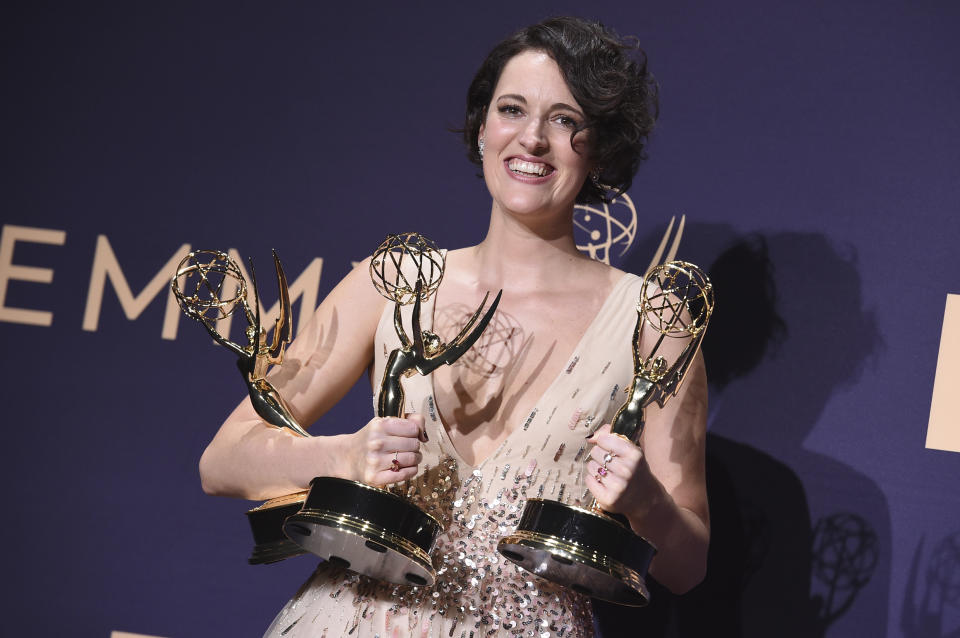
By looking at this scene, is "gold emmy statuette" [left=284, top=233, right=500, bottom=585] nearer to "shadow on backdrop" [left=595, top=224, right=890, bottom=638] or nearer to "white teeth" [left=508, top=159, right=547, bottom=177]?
"white teeth" [left=508, top=159, right=547, bottom=177]

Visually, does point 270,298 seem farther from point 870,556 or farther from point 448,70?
point 870,556

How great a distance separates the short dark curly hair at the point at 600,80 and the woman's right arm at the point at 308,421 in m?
0.38

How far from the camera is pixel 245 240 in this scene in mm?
2062

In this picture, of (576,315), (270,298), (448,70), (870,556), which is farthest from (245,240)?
(870,556)

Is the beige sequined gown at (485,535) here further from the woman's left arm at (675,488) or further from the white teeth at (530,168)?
the white teeth at (530,168)

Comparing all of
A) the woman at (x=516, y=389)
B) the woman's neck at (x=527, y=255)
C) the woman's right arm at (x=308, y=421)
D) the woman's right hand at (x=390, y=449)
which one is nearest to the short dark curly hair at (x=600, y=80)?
the woman at (x=516, y=389)

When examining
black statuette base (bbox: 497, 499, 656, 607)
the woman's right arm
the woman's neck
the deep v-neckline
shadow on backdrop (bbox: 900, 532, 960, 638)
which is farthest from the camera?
shadow on backdrop (bbox: 900, 532, 960, 638)

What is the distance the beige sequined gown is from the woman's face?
9.3 inches

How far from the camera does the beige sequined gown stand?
54.2 inches

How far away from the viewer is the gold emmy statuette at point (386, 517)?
1.20 metres

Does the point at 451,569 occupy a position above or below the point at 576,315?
below

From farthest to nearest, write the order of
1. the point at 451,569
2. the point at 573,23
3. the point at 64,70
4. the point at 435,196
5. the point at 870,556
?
the point at 64,70
the point at 435,196
the point at 870,556
the point at 573,23
the point at 451,569

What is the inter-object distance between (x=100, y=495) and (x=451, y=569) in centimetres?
98

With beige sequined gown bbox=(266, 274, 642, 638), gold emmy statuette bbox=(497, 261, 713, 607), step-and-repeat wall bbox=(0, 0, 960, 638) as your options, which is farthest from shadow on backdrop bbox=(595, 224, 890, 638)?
gold emmy statuette bbox=(497, 261, 713, 607)
